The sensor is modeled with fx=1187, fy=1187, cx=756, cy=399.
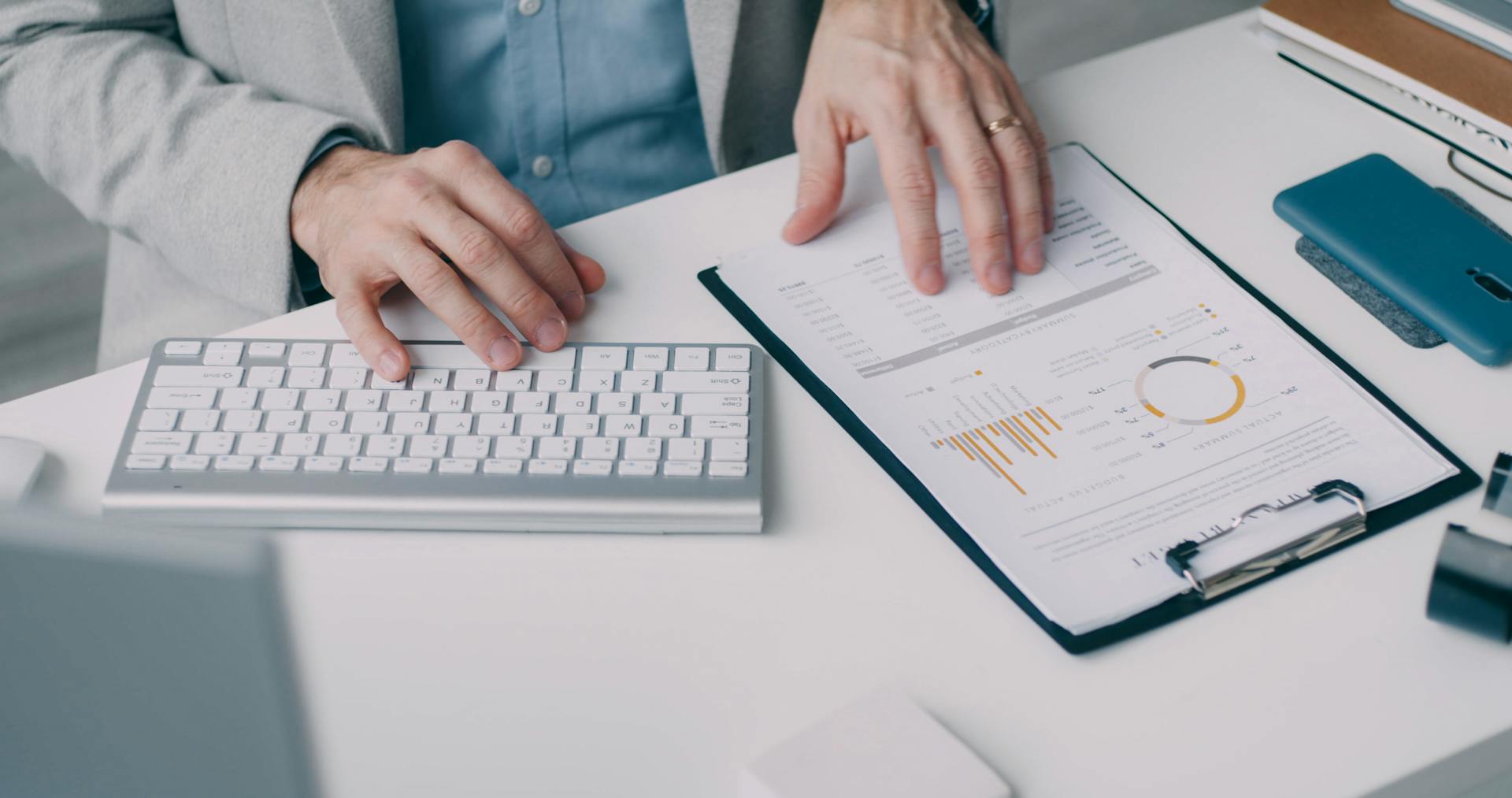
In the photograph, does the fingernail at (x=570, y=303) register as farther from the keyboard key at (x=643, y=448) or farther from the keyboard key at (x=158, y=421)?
the keyboard key at (x=158, y=421)

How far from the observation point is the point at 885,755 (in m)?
0.51

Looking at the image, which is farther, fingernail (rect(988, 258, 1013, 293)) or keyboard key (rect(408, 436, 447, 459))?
fingernail (rect(988, 258, 1013, 293))

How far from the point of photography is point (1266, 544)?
→ 61 cm

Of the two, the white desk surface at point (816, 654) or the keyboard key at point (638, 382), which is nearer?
→ the white desk surface at point (816, 654)

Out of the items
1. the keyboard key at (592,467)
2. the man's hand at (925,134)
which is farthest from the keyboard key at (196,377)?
the man's hand at (925,134)

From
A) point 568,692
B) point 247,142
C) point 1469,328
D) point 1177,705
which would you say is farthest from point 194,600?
point 1469,328

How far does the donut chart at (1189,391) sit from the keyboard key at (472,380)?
1.24 feet

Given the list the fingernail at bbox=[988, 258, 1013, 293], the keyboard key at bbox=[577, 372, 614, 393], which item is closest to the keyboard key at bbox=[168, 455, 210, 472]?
the keyboard key at bbox=[577, 372, 614, 393]

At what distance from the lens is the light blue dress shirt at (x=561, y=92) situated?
39.4 inches

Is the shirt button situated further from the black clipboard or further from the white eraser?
the white eraser

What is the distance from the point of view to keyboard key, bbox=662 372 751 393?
682 millimetres

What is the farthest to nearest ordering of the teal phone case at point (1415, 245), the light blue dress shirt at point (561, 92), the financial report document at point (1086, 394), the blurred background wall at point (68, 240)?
the blurred background wall at point (68, 240), the light blue dress shirt at point (561, 92), the teal phone case at point (1415, 245), the financial report document at point (1086, 394)

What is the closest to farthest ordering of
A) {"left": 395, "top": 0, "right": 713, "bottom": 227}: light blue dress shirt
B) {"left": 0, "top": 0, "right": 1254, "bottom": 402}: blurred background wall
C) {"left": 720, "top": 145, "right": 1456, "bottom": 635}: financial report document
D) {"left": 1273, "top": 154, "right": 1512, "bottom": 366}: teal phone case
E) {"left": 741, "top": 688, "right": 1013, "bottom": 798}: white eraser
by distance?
1. {"left": 741, "top": 688, "right": 1013, "bottom": 798}: white eraser
2. {"left": 720, "top": 145, "right": 1456, "bottom": 635}: financial report document
3. {"left": 1273, "top": 154, "right": 1512, "bottom": 366}: teal phone case
4. {"left": 395, "top": 0, "right": 713, "bottom": 227}: light blue dress shirt
5. {"left": 0, "top": 0, "right": 1254, "bottom": 402}: blurred background wall

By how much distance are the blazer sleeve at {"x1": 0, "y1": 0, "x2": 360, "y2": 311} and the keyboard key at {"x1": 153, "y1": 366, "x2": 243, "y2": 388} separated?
16 cm
